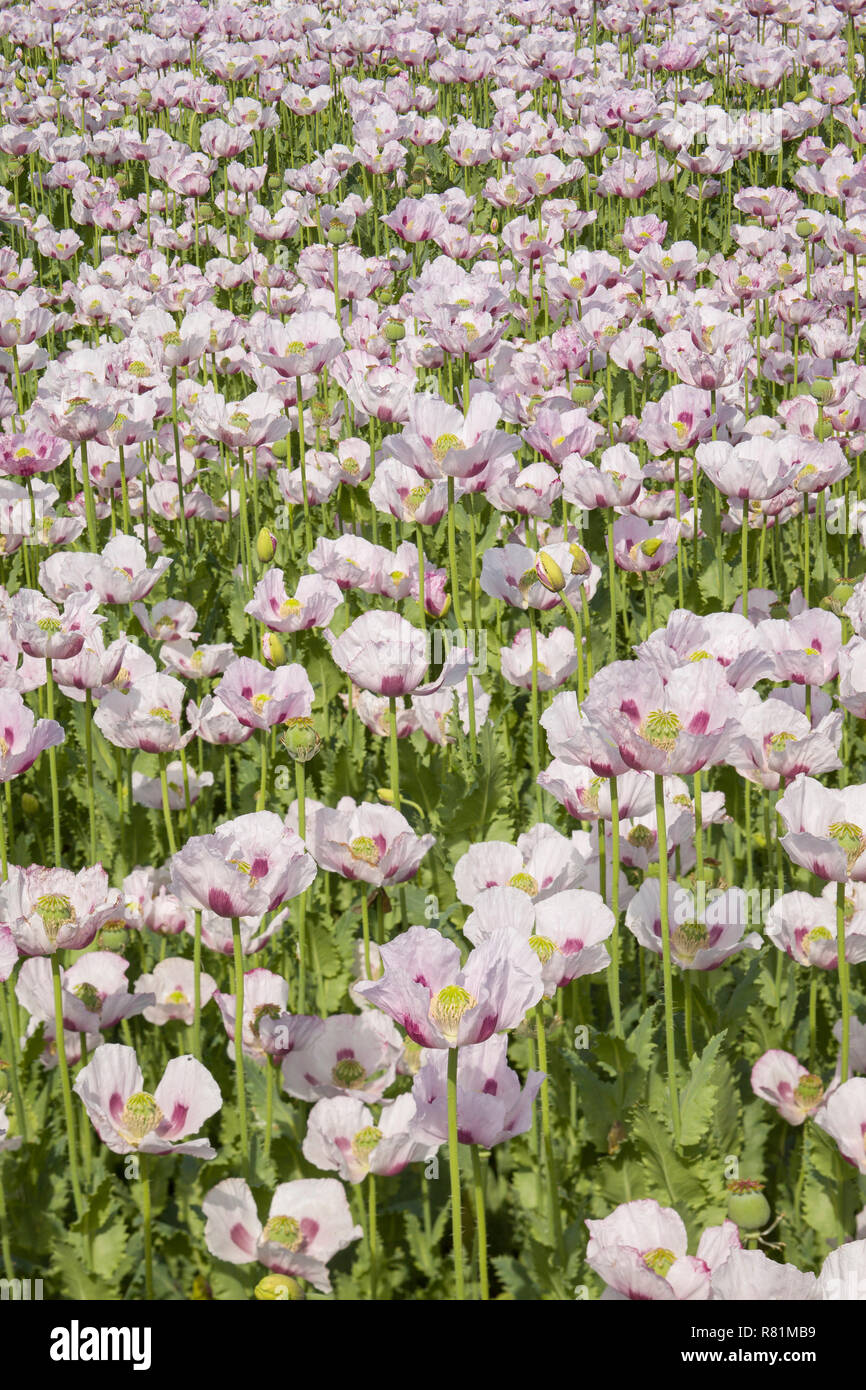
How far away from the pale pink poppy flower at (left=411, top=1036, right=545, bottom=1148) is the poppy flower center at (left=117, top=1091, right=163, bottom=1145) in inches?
15.1

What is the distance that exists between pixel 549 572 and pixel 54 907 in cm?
133

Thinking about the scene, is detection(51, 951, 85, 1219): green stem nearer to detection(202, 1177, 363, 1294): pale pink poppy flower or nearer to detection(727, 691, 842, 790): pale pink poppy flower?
detection(202, 1177, 363, 1294): pale pink poppy flower

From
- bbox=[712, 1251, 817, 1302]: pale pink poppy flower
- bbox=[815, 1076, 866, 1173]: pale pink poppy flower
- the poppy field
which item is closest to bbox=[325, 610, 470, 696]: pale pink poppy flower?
the poppy field

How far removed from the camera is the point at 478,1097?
5.53ft

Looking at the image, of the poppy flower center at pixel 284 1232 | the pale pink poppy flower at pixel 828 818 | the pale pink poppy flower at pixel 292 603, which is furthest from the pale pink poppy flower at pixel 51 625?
the pale pink poppy flower at pixel 828 818

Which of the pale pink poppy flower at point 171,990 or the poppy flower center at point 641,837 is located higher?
the poppy flower center at point 641,837

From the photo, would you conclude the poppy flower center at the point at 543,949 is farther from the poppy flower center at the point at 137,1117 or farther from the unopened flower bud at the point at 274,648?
the unopened flower bud at the point at 274,648

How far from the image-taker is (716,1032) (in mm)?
2348

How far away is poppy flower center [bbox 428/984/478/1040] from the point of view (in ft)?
5.02

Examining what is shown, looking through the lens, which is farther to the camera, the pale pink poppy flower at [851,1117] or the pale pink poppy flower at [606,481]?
the pale pink poppy flower at [606,481]

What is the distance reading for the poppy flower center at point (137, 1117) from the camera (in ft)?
6.03

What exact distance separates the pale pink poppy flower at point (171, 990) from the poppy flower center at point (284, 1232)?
2.30ft

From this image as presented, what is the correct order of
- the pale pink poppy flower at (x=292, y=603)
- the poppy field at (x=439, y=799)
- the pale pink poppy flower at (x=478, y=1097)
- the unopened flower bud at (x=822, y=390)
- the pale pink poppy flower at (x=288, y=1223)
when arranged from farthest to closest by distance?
the unopened flower bud at (x=822, y=390) < the pale pink poppy flower at (x=292, y=603) < the poppy field at (x=439, y=799) < the pale pink poppy flower at (x=288, y=1223) < the pale pink poppy flower at (x=478, y=1097)

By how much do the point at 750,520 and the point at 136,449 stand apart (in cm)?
221
